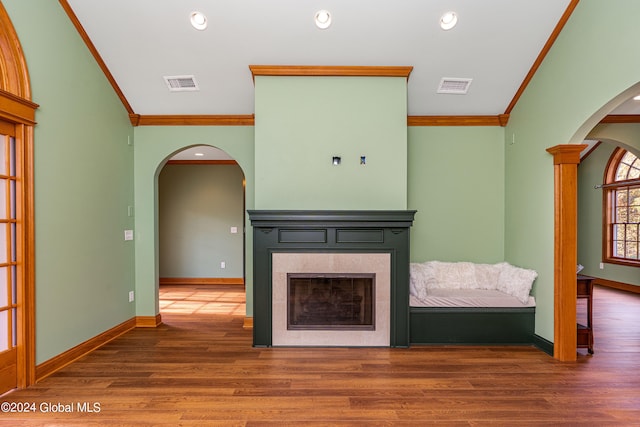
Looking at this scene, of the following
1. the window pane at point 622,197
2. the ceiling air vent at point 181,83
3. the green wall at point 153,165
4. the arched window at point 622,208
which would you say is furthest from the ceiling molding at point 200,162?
the window pane at point 622,197

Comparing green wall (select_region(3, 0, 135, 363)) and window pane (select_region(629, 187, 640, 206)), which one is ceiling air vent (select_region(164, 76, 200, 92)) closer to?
green wall (select_region(3, 0, 135, 363))

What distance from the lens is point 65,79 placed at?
10.4 ft

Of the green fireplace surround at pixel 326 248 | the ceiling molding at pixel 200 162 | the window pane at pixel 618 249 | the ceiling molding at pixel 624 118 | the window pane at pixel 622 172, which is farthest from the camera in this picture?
the ceiling molding at pixel 200 162

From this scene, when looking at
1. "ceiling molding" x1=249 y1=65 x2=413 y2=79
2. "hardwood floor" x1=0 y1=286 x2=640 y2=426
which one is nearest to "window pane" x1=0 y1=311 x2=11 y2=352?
"hardwood floor" x1=0 y1=286 x2=640 y2=426

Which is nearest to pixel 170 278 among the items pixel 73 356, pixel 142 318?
pixel 142 318

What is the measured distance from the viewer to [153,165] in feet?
14.3

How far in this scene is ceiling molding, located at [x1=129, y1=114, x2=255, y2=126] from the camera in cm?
432

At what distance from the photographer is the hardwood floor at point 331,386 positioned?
7.73 ft

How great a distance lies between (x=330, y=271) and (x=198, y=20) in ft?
8.99

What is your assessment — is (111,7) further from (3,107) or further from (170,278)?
(170,278)

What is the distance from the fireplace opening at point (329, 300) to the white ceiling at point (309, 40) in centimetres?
222

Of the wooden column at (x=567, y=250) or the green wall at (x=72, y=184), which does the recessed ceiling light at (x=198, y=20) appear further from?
the wooden column at (x=567, y=250)

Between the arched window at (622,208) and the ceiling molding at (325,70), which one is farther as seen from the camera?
the arched window at (622,208)

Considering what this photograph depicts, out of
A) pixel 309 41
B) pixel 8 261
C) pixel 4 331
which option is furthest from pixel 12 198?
pixel 309 41
